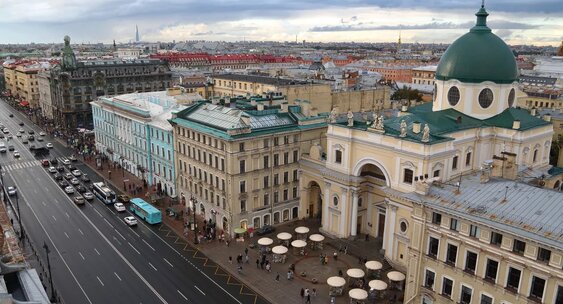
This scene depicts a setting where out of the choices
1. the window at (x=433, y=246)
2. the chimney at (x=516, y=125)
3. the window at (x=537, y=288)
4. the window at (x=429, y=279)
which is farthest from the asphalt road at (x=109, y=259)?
the chimney at (x=516, y=125)

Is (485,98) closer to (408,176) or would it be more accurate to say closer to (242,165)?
(408,176)

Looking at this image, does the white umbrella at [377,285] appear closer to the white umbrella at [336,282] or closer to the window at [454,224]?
the white umbrella at [336,282]

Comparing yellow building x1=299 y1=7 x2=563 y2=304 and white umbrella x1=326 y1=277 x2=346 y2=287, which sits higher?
yellow building x1=299 y1=7 x2=563 y2=304

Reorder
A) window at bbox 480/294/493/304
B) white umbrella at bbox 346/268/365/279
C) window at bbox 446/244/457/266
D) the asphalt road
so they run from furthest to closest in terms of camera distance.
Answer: white umbrella at bbox 346/268/365/279, the asphalt road, window at bbox 446/244/457/266, window at bbox 480/294/493/304

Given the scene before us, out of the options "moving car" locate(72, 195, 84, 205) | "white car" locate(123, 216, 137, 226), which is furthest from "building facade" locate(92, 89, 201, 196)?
"moving car" locate(72, 195, 84, 205)

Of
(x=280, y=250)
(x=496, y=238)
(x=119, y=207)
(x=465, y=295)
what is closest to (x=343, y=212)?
(x=280, y=250)

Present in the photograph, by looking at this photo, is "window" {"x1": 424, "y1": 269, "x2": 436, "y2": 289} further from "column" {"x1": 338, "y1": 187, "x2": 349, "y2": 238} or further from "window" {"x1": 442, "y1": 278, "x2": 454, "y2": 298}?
"column" {"x1": 338, "y1": 187, "x2": 349, "y2": 238}

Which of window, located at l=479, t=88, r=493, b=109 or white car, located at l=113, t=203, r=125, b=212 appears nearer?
window, located at l=479, t=88, r=493, b=109
